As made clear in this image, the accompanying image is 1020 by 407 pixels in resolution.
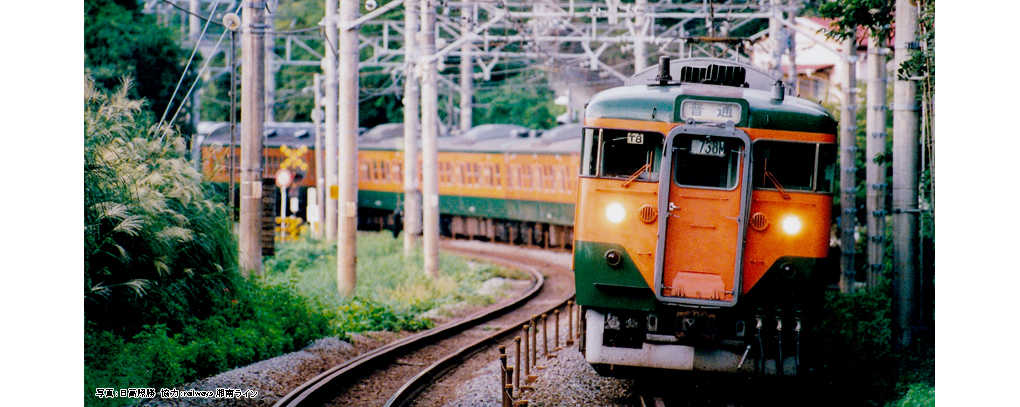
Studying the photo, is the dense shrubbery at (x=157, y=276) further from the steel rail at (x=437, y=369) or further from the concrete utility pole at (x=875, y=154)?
the concrete utility pole at (x=875, y=154)

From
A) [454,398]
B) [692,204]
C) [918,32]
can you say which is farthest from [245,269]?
[918,32]

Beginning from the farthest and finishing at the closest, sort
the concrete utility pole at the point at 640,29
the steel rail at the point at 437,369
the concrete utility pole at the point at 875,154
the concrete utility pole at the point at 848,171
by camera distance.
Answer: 1. the concrete utility pole at the point at 640,29
2. the concrete utility pole at the point at 848,171
3. the concrete utility pole at the point at 875,154
4. the steel rail at the point at 437,369

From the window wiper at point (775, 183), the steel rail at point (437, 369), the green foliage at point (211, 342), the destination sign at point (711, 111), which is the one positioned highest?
the destination sign at point (711, 111)

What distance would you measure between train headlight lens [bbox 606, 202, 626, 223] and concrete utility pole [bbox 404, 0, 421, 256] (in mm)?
11532

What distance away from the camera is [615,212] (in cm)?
972

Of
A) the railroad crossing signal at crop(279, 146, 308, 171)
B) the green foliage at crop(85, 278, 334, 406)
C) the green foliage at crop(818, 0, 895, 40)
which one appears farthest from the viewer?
the railroad crossing signal at crop(279, 146, 308, 171)

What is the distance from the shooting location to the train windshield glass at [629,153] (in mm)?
9695

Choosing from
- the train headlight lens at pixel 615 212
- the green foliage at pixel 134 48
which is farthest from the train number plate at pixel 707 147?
the green foliage at pixel 134 48

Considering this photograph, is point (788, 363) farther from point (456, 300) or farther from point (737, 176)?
point (456, 300)

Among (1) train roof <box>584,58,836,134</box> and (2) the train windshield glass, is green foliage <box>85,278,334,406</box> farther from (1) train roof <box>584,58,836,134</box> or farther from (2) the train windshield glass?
(1) train roof <box>584,58,836,134</box>

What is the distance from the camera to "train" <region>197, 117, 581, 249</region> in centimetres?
2891

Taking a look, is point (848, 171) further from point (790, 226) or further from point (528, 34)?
point (528, 34)

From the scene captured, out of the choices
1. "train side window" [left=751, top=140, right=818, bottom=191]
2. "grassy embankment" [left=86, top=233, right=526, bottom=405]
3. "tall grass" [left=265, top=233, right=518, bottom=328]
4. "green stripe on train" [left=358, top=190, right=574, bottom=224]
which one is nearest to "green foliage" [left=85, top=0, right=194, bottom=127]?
"tall grass" [left=265, top=233, right=518, bottom=328]

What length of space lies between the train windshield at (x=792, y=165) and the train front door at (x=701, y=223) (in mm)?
229
